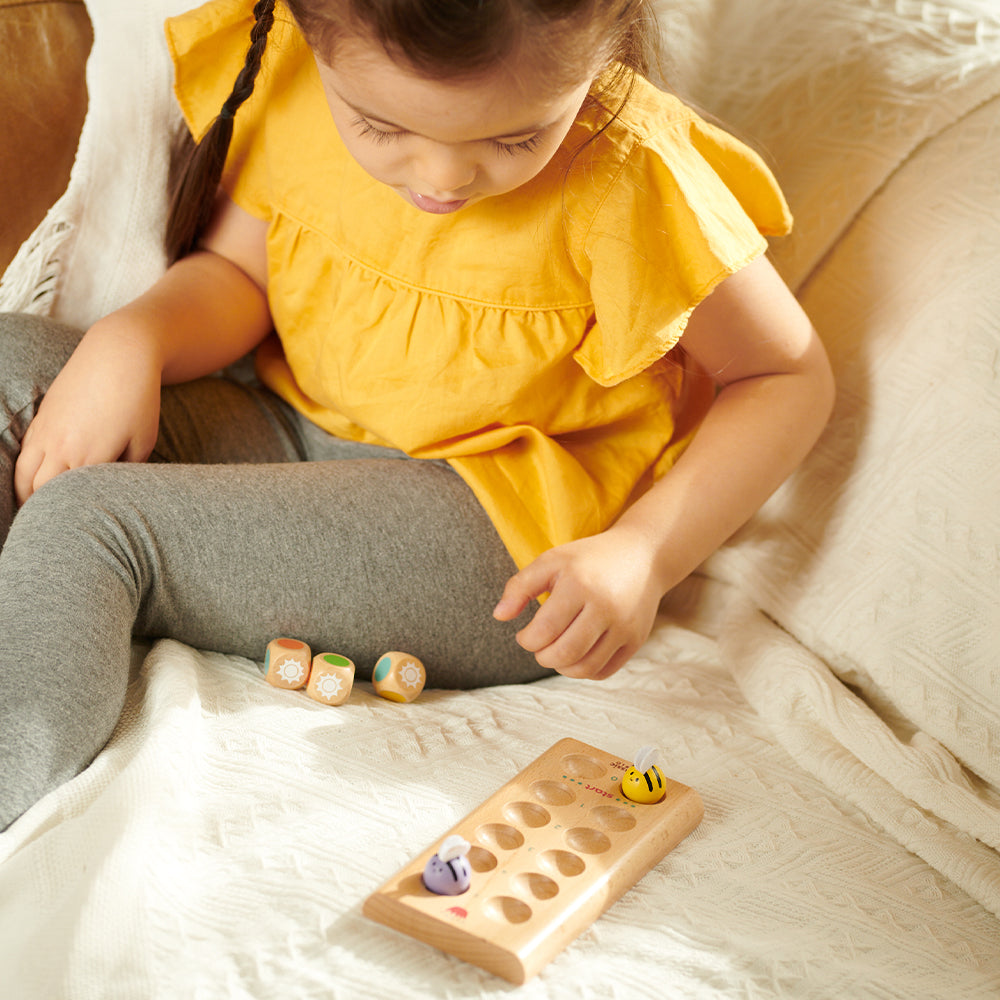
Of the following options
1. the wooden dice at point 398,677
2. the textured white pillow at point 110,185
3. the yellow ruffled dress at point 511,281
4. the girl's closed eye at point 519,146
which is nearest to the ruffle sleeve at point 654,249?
the yellow ruffled dress at point 511,281

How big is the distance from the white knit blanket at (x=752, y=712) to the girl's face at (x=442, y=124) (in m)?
0.32

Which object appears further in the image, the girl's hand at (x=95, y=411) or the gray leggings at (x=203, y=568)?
the girl's hand at (x=95, y=411)

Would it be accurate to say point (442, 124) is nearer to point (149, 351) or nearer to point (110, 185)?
point (149, 351)

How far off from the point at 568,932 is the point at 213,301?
573mm

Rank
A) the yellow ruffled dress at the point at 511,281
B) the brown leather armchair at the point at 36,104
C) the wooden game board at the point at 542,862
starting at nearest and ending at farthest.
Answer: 1. the wooden game board at the point at 542,862
2. the yellow ruffled dress at the point at 511,281
3. the brown leather armchair at the point at 36,104

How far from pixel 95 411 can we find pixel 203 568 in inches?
5.6

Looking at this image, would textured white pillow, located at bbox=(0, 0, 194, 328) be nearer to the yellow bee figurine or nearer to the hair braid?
the hair braid

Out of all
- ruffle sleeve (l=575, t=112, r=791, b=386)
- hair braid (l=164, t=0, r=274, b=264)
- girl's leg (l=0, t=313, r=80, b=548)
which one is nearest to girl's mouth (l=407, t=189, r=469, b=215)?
ruffle sleeve (l=575, t=112, r=791, b=386)

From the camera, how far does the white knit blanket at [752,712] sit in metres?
0.46

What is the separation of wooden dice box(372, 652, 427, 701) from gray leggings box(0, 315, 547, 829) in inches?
1.2

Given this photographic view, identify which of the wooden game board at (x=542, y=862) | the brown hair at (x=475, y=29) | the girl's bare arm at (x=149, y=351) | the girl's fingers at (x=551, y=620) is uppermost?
the brown hair at (x=475, y=29)

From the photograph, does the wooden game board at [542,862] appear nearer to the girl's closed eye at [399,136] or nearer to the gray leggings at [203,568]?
the gray leggings at [203,568]

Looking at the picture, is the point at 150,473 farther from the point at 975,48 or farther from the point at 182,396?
the point at 975,48

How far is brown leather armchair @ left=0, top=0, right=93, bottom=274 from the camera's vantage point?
808mm
